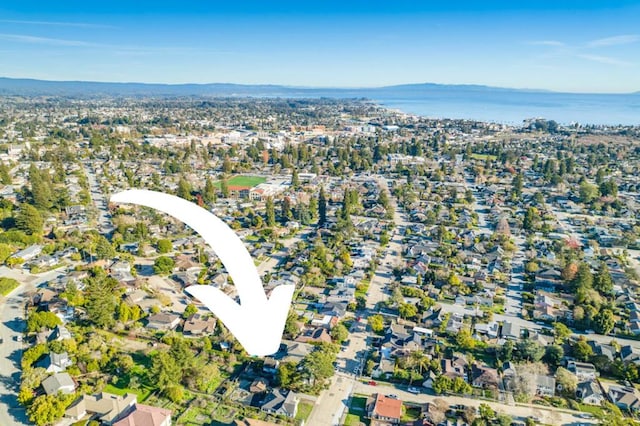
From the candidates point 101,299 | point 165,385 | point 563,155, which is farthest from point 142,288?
point 563,155

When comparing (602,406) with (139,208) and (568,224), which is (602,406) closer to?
(568,224)

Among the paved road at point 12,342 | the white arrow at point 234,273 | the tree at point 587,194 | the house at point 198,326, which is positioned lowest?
the paved road at point 12,342

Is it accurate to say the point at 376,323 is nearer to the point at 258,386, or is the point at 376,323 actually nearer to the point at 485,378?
the point at 485,378

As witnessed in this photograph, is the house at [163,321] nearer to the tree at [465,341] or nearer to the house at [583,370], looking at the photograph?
the tree at [465,341]

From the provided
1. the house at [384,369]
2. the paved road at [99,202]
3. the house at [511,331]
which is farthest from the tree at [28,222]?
the house at [511,331]

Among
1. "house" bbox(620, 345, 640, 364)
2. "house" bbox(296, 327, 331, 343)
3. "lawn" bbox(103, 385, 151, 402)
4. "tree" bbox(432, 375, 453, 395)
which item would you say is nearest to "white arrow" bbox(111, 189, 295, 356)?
"lawn" bbox(103, 385, 151, 402)
